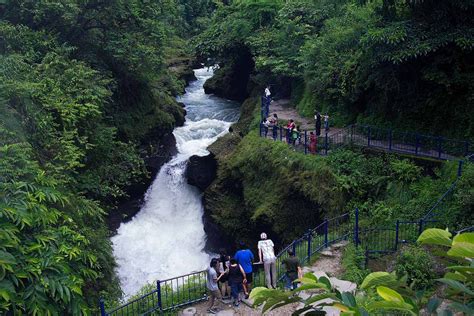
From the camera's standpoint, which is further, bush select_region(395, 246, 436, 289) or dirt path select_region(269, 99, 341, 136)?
dirt path select_region(269, 99, 341, 136)

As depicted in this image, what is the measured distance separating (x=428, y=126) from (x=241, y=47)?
15.3 m

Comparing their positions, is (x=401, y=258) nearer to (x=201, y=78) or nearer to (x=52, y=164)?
(x=52, y=164)

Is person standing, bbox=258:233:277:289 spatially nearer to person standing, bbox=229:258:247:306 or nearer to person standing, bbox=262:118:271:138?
person standing, bbox=229:258:247:306

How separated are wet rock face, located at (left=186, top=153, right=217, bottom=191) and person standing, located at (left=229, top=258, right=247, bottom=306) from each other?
37.8ft

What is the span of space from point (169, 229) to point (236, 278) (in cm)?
1067

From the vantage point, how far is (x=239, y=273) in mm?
11211

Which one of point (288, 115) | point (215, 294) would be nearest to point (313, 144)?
point (288, 115)

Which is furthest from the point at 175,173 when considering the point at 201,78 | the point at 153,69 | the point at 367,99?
the point at 201,78

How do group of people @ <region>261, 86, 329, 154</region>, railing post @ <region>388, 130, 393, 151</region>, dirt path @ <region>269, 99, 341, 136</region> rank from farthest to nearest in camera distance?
dirt path @ <region>269, 99, 341, 136</region>, group of people @ <region>261, 86, 329, 154</region>, railing post @ <region>388, 130, 393, 151</region>

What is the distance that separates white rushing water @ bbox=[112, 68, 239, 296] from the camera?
19.1m

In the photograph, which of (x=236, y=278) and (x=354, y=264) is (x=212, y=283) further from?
(x=354, y=264)

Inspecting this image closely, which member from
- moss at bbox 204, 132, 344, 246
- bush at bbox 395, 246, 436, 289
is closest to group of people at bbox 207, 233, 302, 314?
bush at bbox 395, 246, 436, 289

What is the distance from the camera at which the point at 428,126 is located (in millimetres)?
17625

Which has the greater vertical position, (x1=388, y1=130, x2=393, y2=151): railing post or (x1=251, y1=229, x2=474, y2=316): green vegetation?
(x1=251, y1=229, x2=474, y2=316): green vegetation
